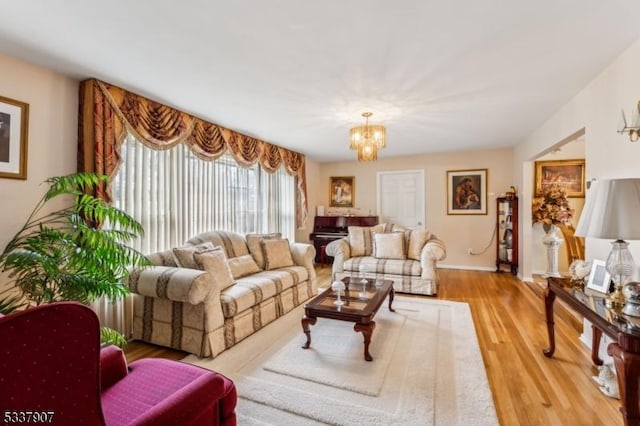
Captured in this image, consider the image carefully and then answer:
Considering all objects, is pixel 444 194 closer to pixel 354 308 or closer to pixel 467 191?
pixel 467 191

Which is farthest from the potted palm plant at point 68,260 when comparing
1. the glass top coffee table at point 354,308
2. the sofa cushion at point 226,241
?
the glass top coffee table at point 354,308

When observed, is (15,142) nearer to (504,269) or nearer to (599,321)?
(599,321)

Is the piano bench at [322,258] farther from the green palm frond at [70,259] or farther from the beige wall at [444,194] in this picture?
the green palm frond at [70,259]

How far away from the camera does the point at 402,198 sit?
630cm

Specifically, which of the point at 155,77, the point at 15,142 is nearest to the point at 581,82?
the point at 155,77

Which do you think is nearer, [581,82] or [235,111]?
[581,82]

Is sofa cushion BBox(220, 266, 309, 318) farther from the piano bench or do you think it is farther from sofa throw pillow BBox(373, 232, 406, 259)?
the piano bench

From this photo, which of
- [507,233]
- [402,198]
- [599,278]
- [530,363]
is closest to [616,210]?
[599,278]

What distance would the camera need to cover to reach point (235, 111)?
335 cm

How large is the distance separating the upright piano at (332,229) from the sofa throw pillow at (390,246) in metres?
1.62

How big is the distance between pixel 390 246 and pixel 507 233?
2.52m

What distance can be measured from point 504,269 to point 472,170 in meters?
1.99

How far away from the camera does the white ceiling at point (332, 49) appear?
166cm

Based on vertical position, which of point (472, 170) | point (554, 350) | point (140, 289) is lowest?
point (554, 350)
